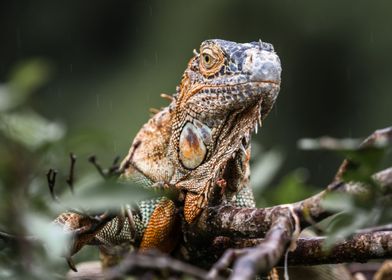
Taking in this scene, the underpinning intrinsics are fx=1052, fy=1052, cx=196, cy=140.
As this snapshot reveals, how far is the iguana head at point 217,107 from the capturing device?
4.35 meters

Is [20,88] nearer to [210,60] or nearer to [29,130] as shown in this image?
[29,130]

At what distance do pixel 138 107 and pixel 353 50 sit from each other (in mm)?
3718

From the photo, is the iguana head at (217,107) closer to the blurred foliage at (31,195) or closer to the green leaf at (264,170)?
the green leaf at (264,170)

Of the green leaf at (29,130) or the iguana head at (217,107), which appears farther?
the iguana head at (217,107)

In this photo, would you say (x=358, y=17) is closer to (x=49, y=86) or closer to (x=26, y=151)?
(x=49, y=86)

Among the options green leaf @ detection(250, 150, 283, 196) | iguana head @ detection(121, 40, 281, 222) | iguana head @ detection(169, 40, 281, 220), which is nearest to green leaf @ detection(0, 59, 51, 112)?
iguana head @ detection(121, 40, 281, 222)

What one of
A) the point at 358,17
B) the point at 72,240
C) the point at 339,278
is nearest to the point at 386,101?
the point at 358,17

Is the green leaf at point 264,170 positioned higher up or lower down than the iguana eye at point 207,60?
lower down

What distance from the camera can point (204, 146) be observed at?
454 cm

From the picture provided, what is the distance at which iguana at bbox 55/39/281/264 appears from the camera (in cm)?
436

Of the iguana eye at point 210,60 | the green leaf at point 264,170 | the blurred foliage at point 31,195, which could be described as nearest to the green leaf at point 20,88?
the blurred foliage at point 31,195

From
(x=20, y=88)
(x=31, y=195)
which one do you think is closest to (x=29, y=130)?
(x=20, y=88)

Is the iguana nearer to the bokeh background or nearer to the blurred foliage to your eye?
the blurred foliage

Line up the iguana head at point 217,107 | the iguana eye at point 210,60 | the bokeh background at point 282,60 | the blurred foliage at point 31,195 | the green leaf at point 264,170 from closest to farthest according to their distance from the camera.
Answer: the blurred foliage at point 31,195
the iguana head at point 217,107
the iguana eye at point 210,60
the green leaf at point 264,170
the bokeh background at point 282,60
